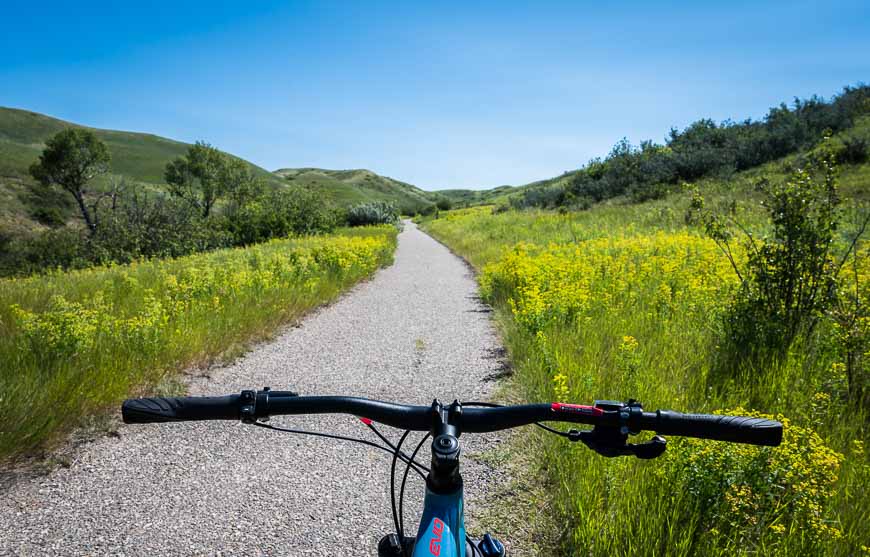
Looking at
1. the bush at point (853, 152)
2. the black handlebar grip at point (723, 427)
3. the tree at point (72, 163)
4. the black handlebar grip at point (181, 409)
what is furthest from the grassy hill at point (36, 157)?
the bush at point (853, 152)

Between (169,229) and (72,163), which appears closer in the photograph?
(169,229)

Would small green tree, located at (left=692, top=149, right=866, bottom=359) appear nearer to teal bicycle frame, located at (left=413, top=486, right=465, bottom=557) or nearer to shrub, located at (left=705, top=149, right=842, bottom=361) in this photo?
shrub, located at (left=705, top=149, right=842, bottom=361)

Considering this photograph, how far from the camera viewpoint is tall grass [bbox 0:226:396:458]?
3.19 m

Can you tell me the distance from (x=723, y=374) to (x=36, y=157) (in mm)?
78906

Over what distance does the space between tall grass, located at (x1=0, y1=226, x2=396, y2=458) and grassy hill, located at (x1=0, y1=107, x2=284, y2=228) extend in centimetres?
4186

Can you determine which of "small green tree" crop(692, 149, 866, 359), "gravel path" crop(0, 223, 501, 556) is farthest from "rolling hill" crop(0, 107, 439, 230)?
"small green tree" crop(692, 149, 866, 359)

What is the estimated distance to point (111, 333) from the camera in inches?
167

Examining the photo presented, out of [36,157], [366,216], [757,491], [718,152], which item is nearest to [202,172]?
[36,157]

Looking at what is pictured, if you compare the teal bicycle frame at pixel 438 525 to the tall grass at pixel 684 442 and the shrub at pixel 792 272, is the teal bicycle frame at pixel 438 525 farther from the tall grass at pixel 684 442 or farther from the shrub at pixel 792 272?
the shrub at pixel 792 272

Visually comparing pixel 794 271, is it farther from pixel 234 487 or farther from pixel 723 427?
pixel 234 487

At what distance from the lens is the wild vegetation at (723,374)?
2033 mm

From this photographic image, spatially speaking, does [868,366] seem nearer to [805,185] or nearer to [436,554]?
[805,185]

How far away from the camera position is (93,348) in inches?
154

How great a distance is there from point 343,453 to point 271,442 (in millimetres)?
581
